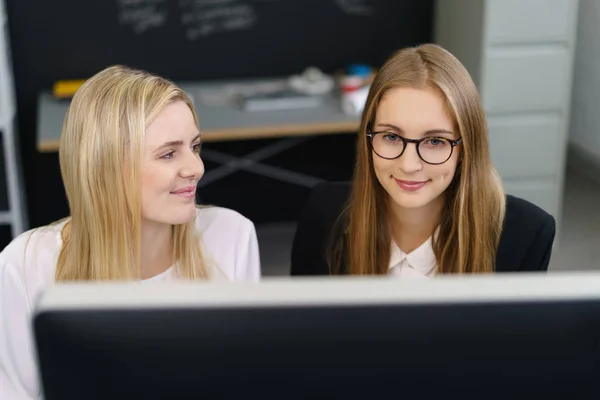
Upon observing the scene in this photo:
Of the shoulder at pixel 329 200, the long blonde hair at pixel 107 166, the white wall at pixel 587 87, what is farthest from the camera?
the white wall at pixel 587 87

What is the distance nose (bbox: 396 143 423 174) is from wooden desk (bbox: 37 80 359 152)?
1.84m

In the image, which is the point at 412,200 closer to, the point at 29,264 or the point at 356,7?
the point at 29,264

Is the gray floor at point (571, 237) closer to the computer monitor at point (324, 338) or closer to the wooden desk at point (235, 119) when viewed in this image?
the wooden desk at point (235, 119)

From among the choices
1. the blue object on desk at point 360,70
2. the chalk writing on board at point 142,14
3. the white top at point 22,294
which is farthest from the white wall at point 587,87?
the white top at point 22,294

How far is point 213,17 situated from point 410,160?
255cm

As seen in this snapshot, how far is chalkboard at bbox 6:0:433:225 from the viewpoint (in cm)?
383

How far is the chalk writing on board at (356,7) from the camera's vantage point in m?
4.03

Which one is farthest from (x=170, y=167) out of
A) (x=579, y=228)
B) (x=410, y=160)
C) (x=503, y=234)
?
(x=579, y=228)

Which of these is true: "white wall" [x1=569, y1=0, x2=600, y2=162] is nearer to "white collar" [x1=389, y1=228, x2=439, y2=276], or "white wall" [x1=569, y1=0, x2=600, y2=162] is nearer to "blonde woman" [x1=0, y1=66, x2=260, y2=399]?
"white collar" [x1=389, y1=228, x2=439, y2=276]

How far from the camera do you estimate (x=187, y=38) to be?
3945 mm

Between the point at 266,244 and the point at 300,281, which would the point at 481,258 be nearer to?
the point at 300,281

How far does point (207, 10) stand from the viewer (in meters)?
3.92

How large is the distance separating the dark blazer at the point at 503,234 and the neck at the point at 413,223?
0.47 feet

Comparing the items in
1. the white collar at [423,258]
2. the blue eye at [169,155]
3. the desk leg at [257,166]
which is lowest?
the desk leg at [257,166]
